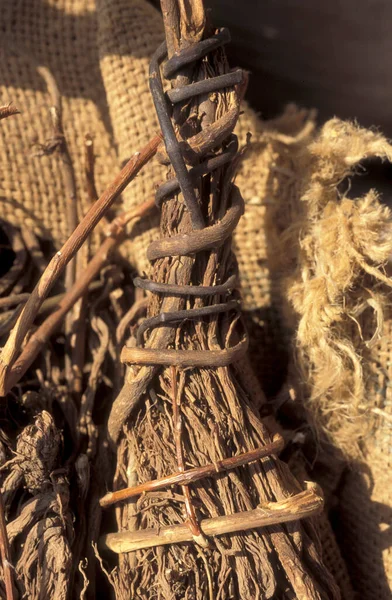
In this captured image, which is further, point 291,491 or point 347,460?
point 347,460

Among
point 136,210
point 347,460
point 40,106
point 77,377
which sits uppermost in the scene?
point 40,106

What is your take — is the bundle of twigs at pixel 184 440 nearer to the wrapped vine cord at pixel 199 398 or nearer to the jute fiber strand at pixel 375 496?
the wrapped vine cord at pixel 199 398

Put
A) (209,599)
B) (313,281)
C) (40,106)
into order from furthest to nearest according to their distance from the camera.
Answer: (40,106), (313,281), (209,599)

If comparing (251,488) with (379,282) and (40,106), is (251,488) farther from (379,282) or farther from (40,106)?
(40,106)

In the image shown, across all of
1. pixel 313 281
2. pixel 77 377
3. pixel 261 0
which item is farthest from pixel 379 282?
pixel 261 0

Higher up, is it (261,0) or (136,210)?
(261,0)

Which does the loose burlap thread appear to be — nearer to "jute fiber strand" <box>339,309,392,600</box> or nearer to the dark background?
"jute fiber strand" <box>339,309,392,600</box>

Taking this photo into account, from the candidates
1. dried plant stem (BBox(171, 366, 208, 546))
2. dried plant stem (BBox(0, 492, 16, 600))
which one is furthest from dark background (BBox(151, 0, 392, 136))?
dried plant stem (BBox(0, 492, 16, 600))
